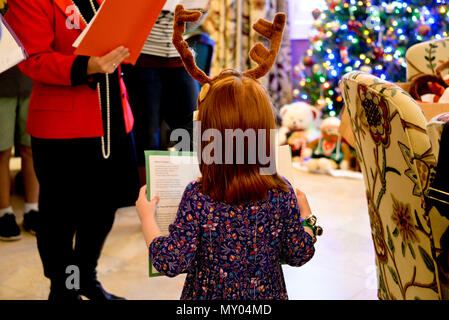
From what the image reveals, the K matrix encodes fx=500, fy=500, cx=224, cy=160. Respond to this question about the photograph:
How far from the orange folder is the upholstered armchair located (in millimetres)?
519

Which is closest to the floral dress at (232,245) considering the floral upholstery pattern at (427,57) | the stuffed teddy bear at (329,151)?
the floral upholstery pattern at (427,57)

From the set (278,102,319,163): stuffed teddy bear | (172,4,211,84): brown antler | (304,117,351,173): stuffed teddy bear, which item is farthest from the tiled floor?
(278,102,319,163): stuffed teddy bear

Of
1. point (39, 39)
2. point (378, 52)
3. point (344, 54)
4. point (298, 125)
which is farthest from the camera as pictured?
point (298, 125)

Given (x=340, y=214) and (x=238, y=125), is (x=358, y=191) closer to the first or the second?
(x=340, y=214)

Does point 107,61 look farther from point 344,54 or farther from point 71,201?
point 344,54

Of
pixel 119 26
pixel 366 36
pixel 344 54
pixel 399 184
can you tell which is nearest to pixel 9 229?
pixel 119 26

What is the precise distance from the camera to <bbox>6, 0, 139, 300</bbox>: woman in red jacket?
4.26 ft

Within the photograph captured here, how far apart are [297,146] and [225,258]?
2.93 meters

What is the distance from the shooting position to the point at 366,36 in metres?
3.52

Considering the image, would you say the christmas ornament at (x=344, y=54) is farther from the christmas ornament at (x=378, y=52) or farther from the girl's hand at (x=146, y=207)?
the girl's hand at (x=146, y=207)

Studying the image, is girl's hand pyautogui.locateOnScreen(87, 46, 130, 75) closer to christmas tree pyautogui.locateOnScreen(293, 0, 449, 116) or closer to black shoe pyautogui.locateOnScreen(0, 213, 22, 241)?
black shoe pyautogui.locateOnScreen(0, 213, 22, 241)

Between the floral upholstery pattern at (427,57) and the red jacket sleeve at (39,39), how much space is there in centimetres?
131

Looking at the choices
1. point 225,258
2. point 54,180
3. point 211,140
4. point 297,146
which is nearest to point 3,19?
point 54,180

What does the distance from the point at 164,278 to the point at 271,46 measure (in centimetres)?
117
